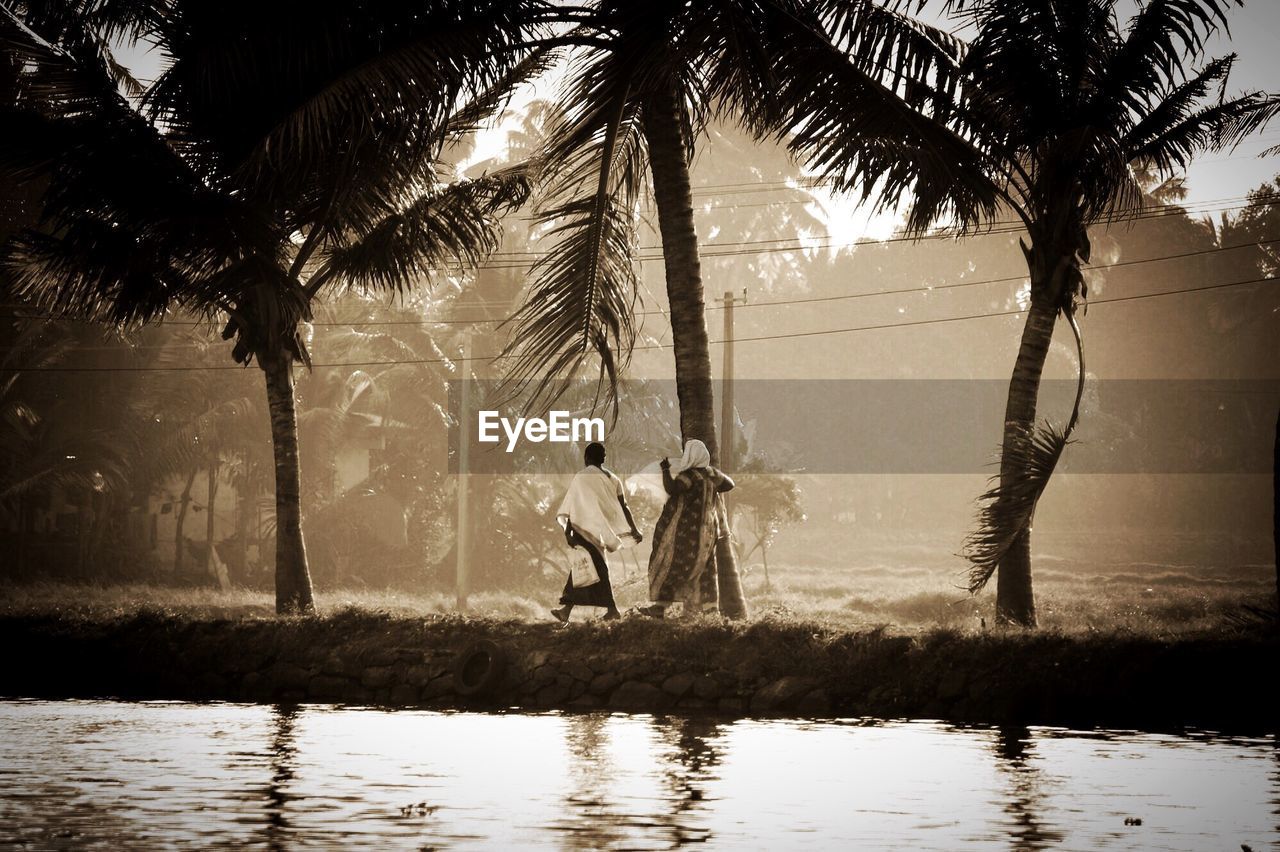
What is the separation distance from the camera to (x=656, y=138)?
1491cm

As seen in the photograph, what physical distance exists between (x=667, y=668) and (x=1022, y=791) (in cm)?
517

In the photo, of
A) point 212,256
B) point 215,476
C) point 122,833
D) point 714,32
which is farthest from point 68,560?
point 122,833

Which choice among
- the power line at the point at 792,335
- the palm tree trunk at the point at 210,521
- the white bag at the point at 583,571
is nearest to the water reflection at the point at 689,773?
the white bag at the point at 583,571

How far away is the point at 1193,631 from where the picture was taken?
42.1ft

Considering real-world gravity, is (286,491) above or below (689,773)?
above

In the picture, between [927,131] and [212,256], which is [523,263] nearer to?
[212,256]

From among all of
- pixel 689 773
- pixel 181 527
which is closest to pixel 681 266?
pixel 689 773

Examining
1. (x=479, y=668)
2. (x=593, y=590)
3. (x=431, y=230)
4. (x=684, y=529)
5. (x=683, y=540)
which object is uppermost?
(x=431, y=230)

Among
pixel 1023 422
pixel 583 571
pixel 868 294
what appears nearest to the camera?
pixel 583 571

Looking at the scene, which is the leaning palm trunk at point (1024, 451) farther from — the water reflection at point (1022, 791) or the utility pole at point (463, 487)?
the utility pole at point (463, 487)

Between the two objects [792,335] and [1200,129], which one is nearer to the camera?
[1200,129]

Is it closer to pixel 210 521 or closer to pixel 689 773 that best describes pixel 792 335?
pixel 210 521

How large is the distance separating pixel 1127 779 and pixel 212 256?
11.5 meters

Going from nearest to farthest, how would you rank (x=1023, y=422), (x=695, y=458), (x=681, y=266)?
(x=695, y=458) < (x=681, y=266) < (x=1023, y=422)
